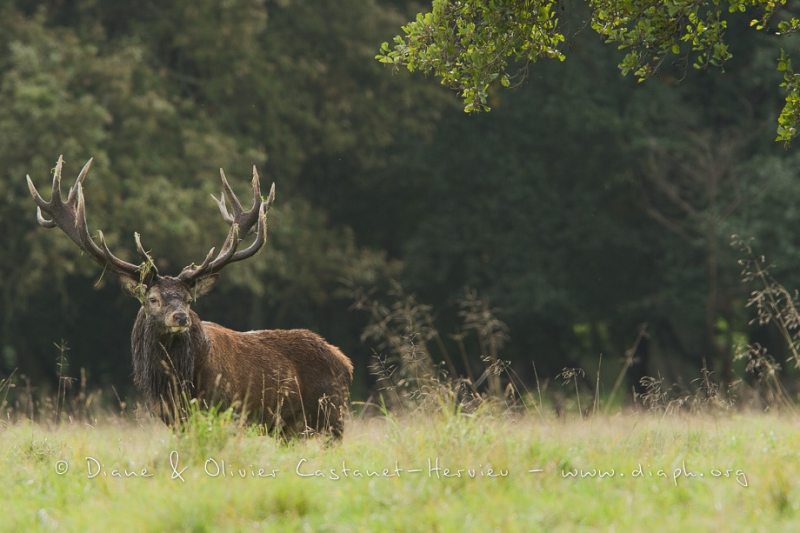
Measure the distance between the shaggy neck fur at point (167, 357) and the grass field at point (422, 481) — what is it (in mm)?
1124

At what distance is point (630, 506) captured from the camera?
603 centimetres

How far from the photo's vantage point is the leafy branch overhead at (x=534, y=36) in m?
9.16

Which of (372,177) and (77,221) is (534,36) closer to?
(77,221)

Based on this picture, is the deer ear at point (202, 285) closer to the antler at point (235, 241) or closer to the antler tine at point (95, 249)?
the antler at point (235, 241)

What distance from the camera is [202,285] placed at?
32.9 feet

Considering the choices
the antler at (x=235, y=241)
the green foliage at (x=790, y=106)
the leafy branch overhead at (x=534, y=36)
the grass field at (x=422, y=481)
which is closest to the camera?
the grass field at (x=422, y=481)

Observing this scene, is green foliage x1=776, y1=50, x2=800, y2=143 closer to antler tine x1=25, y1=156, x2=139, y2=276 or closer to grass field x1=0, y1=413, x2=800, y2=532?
grass field x1=0, y1=413, x2=800, y2=532

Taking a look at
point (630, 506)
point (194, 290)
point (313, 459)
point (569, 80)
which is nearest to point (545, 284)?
point (569, 80)

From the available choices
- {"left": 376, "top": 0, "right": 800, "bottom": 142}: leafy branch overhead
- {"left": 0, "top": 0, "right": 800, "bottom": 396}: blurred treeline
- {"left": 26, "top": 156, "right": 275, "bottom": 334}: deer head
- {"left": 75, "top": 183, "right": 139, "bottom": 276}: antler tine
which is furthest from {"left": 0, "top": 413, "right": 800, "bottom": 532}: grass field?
{"left": 0, "top": 0, "right": 800, "bottom": 396}: blurred treeline

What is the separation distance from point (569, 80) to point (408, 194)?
3657 mm

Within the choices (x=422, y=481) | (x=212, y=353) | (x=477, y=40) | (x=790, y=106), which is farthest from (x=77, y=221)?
(x=790, y=106)

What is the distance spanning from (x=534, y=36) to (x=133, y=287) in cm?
336

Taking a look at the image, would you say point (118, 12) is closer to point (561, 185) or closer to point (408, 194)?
point (408, 194)

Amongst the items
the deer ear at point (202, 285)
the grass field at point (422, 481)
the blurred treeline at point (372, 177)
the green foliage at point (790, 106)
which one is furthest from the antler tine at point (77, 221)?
the blurred treeline at point (372, 177)
